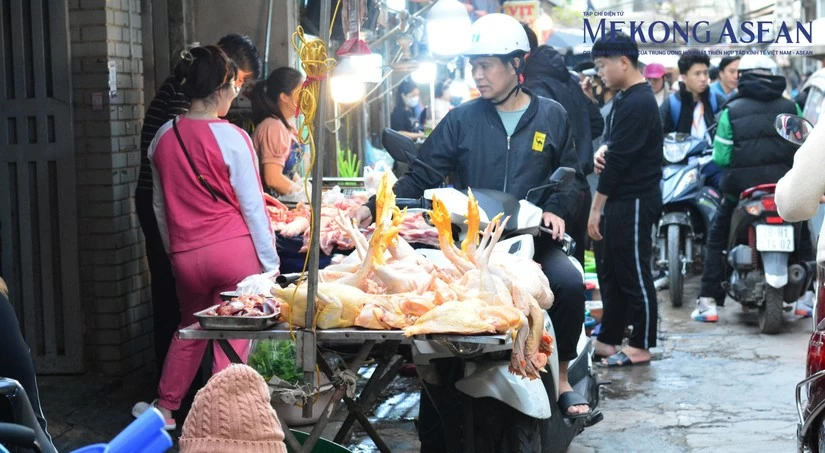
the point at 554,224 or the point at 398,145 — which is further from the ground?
the point at 398,145

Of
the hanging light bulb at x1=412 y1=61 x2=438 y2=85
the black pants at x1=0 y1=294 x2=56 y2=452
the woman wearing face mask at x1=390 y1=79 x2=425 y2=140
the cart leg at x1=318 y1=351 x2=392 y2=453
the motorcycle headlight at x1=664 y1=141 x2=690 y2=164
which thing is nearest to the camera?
the black pants at x1=0 y1=294 x2=56 y2=452

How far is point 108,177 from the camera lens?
7570 millimetres

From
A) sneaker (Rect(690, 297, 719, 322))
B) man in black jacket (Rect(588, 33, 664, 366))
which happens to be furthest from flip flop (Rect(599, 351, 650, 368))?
sneaker (Rect(690, 297, 719, 322))

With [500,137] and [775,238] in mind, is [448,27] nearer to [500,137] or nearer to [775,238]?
[775,238]

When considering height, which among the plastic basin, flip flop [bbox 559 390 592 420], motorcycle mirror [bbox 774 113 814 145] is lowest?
flip flop [bbox 559 390 592 420]

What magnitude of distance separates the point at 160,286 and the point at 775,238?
5222mm

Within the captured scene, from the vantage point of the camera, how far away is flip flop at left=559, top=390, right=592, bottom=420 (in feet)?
19.2

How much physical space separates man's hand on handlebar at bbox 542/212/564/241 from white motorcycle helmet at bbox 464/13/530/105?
0.83 m

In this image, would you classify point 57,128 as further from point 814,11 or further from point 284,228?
point 814,11

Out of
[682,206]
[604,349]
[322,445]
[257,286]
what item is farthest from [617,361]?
[322,445]

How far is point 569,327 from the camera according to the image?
5.87 meters

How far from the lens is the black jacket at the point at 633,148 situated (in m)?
8.59

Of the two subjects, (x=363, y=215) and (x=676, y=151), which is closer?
(x=363, y=215)

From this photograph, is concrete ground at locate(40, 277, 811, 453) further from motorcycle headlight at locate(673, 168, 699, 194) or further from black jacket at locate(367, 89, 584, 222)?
motorcycle headlight at locate(673, 168, 699, 194)
